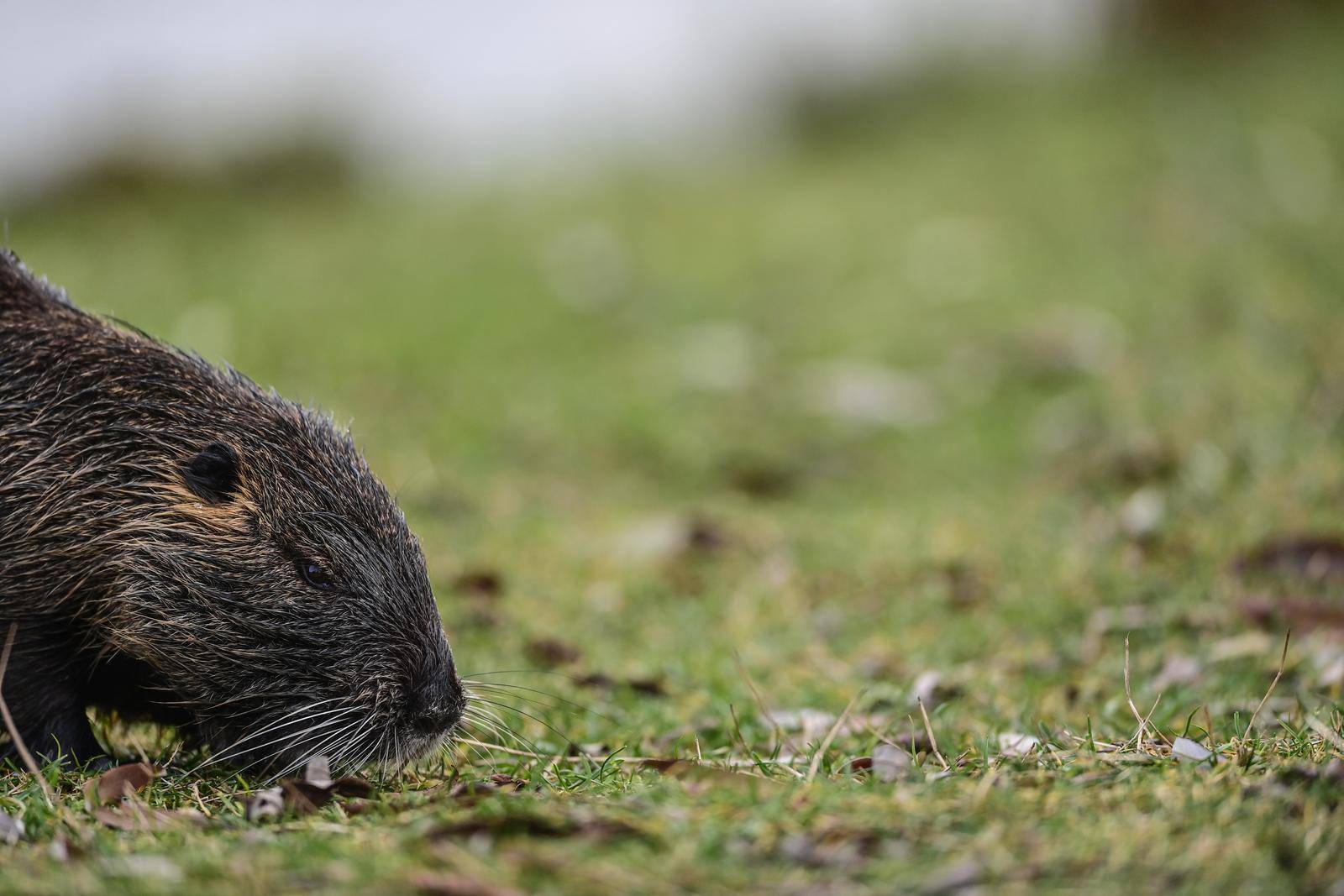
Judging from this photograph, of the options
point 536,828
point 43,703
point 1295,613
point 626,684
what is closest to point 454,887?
point 536,828

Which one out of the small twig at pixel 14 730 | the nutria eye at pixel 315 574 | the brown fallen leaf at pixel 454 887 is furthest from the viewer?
the nutria eye at pixel 315 574

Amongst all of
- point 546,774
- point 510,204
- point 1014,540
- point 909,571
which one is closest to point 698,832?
Answer: point 546,774

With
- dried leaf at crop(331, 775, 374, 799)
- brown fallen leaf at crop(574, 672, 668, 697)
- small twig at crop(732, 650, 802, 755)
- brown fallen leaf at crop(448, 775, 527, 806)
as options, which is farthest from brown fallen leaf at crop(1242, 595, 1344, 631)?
dried leaf at crop(331, 775, 374, 799)

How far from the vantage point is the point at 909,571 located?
519 cm

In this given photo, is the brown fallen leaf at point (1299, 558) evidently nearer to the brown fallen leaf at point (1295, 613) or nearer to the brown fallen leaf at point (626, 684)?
the brown fallen leaf at point (1295, 613)

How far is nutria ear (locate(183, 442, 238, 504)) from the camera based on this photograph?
3078mm

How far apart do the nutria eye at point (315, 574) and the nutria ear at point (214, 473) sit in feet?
0.85

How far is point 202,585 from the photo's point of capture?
117 inches

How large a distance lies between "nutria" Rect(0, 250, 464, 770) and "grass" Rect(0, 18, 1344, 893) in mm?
206

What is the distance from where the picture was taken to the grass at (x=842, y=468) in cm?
225

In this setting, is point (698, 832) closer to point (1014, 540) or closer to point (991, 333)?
point (1014, 540)

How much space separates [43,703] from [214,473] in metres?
0.67

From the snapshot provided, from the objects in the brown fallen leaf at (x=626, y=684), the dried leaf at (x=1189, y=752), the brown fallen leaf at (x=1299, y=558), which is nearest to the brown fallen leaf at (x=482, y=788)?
the brown fallen leaf at (x=626, y=684)

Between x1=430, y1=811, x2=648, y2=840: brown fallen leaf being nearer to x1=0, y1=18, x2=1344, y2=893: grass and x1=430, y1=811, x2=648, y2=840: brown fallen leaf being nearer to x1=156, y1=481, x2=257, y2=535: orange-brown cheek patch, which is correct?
x1=0, y1=18, x2=1344, y2=893: grass
